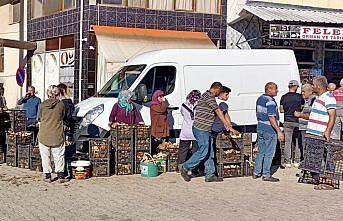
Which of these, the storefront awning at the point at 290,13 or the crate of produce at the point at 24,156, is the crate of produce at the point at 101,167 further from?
the storefront awning at the point at 290,13

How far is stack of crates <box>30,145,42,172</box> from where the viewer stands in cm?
1209

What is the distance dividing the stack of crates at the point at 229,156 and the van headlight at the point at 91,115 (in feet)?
9.81

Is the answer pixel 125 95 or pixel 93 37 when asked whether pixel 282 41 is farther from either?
pixel 125 95

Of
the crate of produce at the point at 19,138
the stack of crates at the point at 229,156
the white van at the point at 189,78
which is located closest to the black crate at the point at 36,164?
the crate of produce at the point at 19,138

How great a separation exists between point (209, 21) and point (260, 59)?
7.95 metres

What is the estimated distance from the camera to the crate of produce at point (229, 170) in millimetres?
11594

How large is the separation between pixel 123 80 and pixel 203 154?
383 centimetres

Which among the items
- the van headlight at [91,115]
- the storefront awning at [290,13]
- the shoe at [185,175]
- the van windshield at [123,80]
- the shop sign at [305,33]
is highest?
the storefront awning at [290,13]

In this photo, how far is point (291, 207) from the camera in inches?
360

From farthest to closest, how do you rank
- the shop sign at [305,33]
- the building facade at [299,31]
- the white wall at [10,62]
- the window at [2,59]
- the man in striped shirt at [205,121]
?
the window at [2,59] → the white wall at [10,62] → the building facade at [299,31] → the shop sign at [305,33] → the man in striped shirt at [205,121]

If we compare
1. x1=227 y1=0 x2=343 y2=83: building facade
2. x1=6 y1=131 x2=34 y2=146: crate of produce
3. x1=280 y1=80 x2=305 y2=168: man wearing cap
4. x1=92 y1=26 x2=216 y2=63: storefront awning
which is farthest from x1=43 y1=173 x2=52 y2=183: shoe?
x1=227 y1=0 x2=343 y2=83: building facade

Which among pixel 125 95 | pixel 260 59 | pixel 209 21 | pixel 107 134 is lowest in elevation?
pixel 107 134

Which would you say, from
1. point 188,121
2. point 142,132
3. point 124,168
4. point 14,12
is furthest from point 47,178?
point 14,12

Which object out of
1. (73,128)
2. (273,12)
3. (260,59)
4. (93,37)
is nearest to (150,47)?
(93,37)
